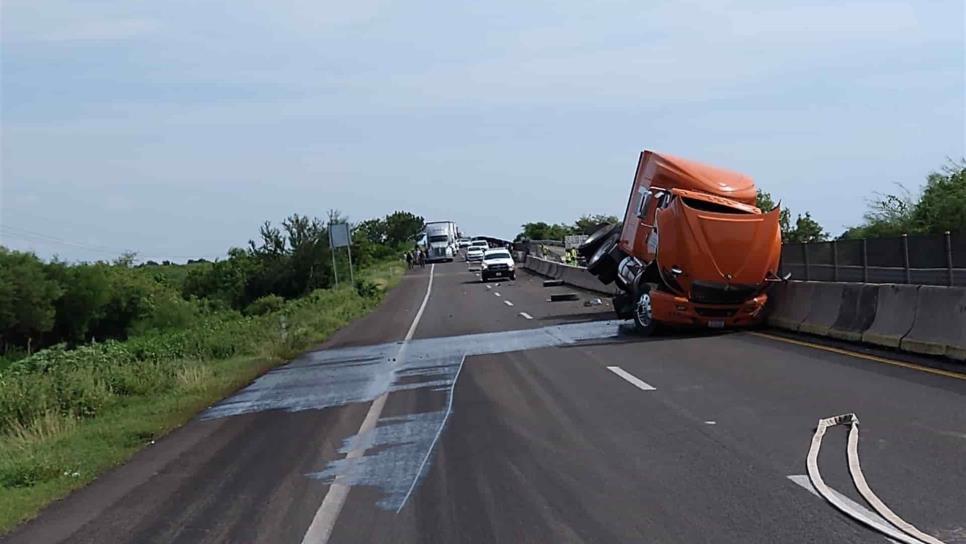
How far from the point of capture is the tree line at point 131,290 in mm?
67250

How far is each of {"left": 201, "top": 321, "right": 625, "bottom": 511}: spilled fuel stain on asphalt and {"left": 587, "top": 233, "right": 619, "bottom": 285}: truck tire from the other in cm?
130

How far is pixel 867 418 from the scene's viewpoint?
10.5 metres

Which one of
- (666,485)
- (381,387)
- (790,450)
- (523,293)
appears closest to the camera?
(666,485)

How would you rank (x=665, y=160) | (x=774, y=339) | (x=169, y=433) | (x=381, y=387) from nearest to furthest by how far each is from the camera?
(x=169, y=433) → (x=381, y=387) → (x=774, y=339) → (x=665, y=160)

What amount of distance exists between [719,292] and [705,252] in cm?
86

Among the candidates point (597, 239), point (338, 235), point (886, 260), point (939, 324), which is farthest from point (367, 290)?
point (939, 324)

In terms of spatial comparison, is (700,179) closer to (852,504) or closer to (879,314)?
(879,314)

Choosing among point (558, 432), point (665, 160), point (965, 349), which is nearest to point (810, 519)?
point (558, 432)

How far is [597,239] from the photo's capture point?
90.7ft

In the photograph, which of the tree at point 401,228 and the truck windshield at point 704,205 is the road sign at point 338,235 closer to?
the truck windshield at point 704,205

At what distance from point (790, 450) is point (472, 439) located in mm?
3328

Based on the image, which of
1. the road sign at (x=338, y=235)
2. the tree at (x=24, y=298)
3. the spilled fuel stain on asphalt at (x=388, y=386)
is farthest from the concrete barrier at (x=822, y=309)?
the tree at (x=24, y=298)

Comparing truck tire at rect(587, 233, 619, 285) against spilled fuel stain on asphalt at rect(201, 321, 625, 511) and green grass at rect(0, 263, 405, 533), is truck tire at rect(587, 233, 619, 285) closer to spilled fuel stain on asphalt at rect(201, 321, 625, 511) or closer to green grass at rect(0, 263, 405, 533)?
spilled fuel stain on asphalt at rect(201, 321, 625, 511)

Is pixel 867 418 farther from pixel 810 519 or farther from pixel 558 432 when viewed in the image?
pixel 810 519
